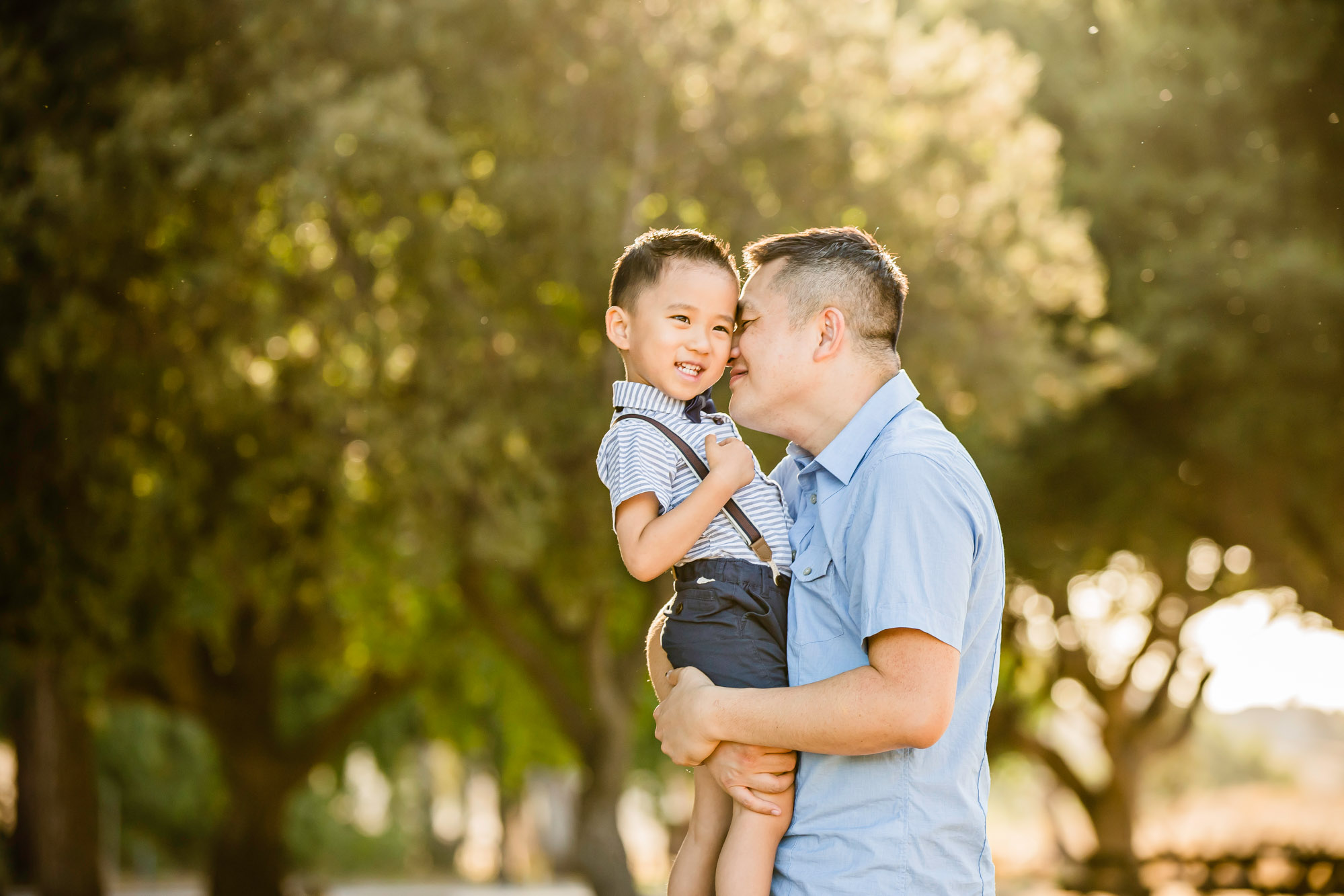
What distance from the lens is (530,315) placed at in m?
12.4

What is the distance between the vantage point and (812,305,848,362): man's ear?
8.49ft

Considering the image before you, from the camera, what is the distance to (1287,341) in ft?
49.7

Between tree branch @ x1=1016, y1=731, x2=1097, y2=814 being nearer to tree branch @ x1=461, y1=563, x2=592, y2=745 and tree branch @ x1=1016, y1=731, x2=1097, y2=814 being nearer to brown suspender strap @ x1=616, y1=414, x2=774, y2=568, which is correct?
tree branch @ x1=461, y1=563, x2=592, y2=745

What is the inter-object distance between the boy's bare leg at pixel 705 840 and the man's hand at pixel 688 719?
0.35 feet

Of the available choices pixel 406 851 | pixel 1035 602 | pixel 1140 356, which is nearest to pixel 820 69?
pixel 1140 356

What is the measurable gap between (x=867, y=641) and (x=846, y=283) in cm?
75

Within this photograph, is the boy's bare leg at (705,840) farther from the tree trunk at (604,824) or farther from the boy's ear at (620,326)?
the tree trunk at (604,824)

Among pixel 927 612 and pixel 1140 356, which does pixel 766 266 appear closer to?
pixel 927 612

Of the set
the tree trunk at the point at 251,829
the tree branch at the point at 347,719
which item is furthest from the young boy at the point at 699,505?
the tree branch at the point at 347,719

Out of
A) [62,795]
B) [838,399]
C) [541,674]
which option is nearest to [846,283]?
[838,399]

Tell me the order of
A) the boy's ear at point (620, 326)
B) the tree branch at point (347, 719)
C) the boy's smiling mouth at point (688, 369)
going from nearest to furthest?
the boy's smiling mouth at point (688, 369)
the boy's ear at point (620, 326)
the tree branch at point (347, 719)

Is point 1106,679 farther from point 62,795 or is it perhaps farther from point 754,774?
point 754,774

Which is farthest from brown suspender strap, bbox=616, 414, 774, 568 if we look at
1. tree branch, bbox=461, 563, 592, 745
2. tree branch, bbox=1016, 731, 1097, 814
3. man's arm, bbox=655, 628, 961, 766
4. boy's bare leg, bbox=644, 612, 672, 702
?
tree branch, bbox=1016, 731, 1097, 814

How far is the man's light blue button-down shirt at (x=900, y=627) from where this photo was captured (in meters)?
2.21
